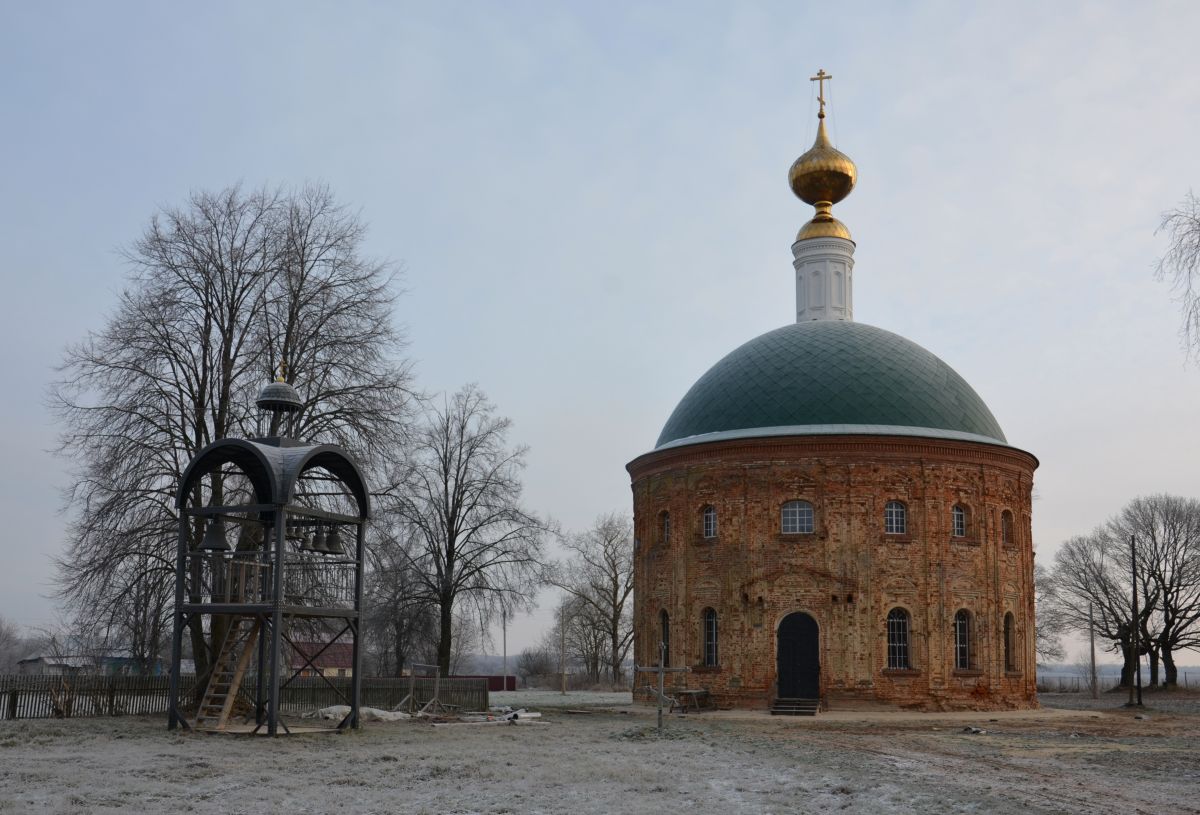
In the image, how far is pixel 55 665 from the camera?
3553 centimetres

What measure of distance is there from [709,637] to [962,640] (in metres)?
6.43

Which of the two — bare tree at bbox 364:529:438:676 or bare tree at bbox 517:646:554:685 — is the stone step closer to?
bare tree at bbox 364:529:438:676

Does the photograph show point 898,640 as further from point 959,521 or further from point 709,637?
point 709,637

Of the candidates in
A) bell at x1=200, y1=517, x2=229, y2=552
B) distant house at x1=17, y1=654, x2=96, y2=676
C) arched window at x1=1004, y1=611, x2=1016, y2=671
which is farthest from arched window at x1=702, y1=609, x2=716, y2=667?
distant house at x1=17, y1=654, x2=96, y2=676

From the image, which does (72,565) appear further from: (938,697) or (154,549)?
(938,697)

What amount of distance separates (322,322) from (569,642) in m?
54.4

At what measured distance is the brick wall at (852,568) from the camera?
93.0 feet

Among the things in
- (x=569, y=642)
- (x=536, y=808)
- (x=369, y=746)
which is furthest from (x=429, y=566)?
(x=569, y=642)

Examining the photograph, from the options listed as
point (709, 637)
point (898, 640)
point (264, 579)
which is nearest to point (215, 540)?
point (264, 579)

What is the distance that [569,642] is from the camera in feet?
250

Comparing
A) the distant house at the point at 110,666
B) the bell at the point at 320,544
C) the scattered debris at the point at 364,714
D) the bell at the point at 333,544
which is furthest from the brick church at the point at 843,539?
the distant house at the point at 110,666

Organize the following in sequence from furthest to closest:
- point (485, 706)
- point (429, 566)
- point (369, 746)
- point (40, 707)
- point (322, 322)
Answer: point (429, 566) < point (485, 706) < point (322, 322) < point (40, 707) < point (369, 746)

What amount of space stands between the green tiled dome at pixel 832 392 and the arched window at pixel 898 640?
4.59m

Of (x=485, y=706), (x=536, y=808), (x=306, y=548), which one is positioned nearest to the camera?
(x=536, y=808)
